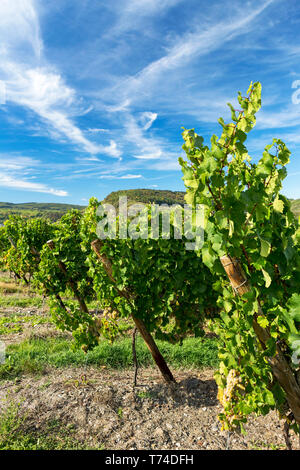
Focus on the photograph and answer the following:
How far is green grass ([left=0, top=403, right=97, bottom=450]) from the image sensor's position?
3.16m

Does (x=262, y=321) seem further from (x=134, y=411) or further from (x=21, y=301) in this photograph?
(x=21, y=301)

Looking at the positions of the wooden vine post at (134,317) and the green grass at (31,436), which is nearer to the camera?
the green grass at (31,436)

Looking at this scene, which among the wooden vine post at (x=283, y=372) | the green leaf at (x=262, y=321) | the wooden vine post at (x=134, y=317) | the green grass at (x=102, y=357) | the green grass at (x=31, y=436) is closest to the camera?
the green leaf at (x=262, y=321)

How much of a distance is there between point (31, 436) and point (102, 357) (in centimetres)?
214

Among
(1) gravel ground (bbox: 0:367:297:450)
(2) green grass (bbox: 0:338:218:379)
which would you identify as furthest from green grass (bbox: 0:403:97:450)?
(2) green grass (bbox: 0:338:218:379)

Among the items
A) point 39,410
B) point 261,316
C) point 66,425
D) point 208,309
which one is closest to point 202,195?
point 261,316

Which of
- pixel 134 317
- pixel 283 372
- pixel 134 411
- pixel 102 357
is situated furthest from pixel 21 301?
pixel 283 372

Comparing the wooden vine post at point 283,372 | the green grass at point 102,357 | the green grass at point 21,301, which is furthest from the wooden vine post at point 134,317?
the green grass at point 21,301

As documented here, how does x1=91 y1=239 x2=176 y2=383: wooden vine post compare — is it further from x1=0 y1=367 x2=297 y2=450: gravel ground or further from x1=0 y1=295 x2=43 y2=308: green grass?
x1=0 y1=295 x2=43 y2=308: green grass

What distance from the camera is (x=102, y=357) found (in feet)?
17.7

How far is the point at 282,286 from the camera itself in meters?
2.04

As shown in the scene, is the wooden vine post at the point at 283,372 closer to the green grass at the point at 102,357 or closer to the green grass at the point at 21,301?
the green grass at the point at 102,357

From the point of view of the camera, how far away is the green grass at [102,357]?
500cm

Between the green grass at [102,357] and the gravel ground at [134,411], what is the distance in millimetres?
311
